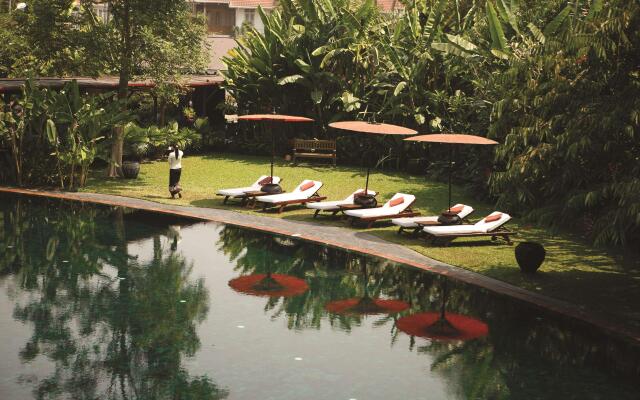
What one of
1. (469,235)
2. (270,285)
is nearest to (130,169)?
(469,235)

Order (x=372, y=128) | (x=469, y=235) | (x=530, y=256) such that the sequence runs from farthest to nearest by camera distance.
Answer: (x=372, y=128), (x=469, y=235), (x=530, y=256)

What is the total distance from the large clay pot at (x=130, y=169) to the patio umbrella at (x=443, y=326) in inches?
661

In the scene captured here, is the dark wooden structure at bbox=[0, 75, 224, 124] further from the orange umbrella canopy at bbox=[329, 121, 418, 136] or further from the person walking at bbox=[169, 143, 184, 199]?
the orange umbrella canopy at bbox=[329, 121, 418, 136]

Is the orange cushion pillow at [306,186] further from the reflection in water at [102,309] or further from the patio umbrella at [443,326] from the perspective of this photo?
the patio umbrella at [443,326]

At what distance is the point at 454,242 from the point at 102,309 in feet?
31.5

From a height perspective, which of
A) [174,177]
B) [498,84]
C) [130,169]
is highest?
[498,84]

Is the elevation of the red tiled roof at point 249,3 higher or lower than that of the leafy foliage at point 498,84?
higher

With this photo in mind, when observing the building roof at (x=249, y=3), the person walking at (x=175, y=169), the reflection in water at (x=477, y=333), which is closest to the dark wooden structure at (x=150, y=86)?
the person walking at (x=175, y=169)

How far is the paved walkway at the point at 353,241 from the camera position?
14469 millimetres

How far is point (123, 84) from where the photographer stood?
28.8 meters

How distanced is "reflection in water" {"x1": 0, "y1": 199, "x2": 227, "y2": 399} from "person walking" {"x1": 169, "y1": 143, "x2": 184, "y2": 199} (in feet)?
10.9

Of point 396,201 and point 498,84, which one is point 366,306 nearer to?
point 396,201

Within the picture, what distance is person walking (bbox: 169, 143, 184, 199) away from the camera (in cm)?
2434

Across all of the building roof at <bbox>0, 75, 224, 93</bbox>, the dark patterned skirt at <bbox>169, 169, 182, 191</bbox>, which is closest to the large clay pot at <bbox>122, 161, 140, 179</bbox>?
the building roof at <bbox>0, 75, 224, 93</bbox>
